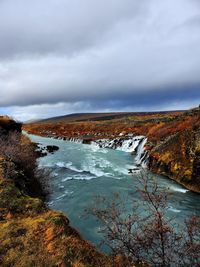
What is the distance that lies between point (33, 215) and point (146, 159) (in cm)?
2816

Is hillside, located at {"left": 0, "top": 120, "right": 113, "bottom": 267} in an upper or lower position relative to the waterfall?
upper

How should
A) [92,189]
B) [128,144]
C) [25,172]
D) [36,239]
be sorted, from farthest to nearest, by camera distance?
[128,144], [92,189], [25,172], [36,239]

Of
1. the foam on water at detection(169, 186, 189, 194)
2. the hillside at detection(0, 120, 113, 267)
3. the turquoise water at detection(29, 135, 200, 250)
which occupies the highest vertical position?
the hillside at detection(0, 120, 113, 267)

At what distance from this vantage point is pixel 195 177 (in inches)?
1147

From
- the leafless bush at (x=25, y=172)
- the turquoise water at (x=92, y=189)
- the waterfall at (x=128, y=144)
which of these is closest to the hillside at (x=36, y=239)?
the leafless bush at (x=25, y=172)

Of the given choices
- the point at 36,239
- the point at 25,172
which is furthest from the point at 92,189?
the point at 36,239

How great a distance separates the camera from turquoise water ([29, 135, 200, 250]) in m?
20.7

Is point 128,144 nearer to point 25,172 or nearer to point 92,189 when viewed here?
point 92,189

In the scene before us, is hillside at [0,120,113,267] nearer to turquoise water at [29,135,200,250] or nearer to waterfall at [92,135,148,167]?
turquoise water at [29,135,200,250]

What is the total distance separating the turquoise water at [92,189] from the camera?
20.7 metres

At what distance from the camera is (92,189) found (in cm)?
2853

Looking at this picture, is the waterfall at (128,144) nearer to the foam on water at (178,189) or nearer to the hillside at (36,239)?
the foam on water at (178,189)

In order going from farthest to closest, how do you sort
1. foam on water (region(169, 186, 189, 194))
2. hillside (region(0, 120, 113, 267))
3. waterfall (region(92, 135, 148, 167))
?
waterfall (region(92, 135, 148, 167)) < foam on water (region(169, 186, 189, 194)) < hillside (region(0, 120, 113, 267))

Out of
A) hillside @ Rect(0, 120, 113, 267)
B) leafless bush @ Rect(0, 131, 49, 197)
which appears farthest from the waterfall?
hillside @ Rect(0, 120, 113, 267)
